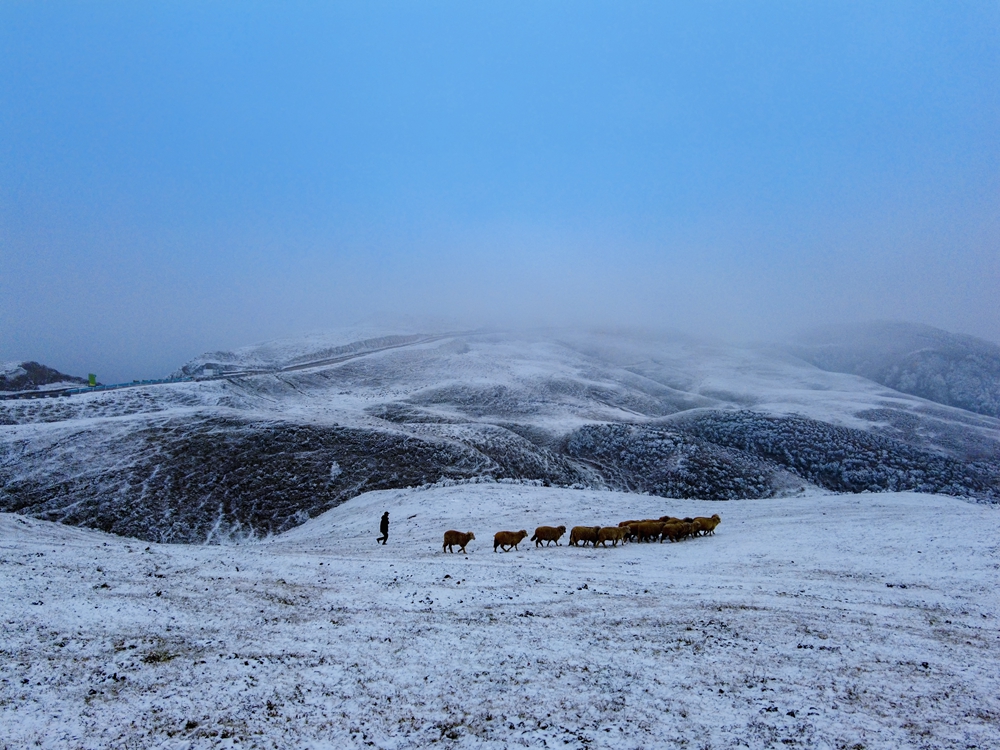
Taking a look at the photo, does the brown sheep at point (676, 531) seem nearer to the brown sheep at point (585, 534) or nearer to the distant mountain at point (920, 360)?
the brown sheep at point (585, 534)

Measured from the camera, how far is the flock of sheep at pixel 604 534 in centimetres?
2056

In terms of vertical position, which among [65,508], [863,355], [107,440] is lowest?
[65,508]

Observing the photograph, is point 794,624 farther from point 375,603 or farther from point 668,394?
point 668,394

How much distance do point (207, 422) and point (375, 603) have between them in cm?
3938

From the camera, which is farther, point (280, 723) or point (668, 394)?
point (668, 394)

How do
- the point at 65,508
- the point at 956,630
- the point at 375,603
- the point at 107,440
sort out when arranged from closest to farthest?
the point at 956,630 < the point at 375,603 < the point at 65,508 < the point at 107,440

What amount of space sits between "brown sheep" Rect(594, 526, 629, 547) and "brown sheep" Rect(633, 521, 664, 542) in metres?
0.55

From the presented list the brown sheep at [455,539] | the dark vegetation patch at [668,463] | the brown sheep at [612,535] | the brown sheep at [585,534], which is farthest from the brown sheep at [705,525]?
the dark vegetation patch at [668,463]

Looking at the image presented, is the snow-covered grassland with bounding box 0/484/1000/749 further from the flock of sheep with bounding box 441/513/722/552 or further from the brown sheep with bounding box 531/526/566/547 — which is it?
the brown sheep with bounding box 531/526/566/547

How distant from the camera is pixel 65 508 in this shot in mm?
32156

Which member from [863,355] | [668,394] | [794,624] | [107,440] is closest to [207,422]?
[107,440]

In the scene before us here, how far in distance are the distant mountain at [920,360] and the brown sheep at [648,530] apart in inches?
4099

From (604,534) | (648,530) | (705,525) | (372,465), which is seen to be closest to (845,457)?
(705,525)

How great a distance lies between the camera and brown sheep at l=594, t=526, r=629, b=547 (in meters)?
21.1
